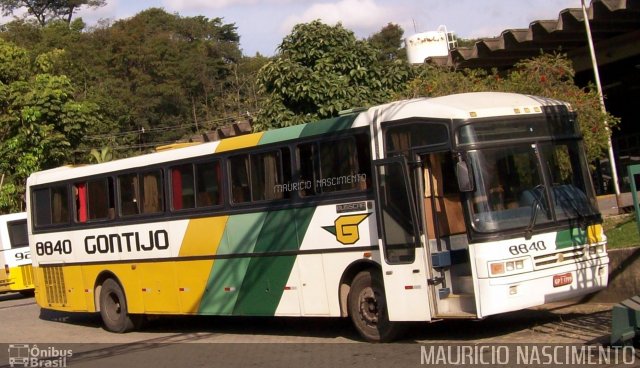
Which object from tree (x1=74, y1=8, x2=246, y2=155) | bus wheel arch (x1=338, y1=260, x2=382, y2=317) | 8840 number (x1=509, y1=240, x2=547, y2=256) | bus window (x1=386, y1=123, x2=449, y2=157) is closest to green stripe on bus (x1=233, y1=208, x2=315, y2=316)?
bus wheel arch (x1=338, y1=260, x2=382, y2=317)

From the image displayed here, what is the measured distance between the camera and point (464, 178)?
9.31 meters

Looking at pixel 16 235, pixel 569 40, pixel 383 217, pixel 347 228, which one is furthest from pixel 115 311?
pixel 569 40

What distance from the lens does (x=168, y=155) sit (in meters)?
13.6

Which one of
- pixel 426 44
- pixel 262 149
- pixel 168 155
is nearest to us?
pixel 262 149

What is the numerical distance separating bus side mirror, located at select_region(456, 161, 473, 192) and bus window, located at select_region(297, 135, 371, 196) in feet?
5.08

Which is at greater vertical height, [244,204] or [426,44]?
[426,44]

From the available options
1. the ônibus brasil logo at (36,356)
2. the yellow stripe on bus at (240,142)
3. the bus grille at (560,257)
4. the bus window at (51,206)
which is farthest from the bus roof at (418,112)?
Result: the bus window at (51,206)

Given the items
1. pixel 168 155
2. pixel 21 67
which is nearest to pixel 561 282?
pixel 168 155

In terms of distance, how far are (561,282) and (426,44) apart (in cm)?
1473

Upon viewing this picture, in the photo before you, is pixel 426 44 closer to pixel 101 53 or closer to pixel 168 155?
pixel 168 155

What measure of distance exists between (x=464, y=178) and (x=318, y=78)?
816cm

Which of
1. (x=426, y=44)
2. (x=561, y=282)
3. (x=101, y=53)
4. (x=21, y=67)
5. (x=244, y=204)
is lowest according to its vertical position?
(x=561, y=282)

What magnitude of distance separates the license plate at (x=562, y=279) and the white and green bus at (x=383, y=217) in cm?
2

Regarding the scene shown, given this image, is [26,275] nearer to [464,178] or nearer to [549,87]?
[549,87]
